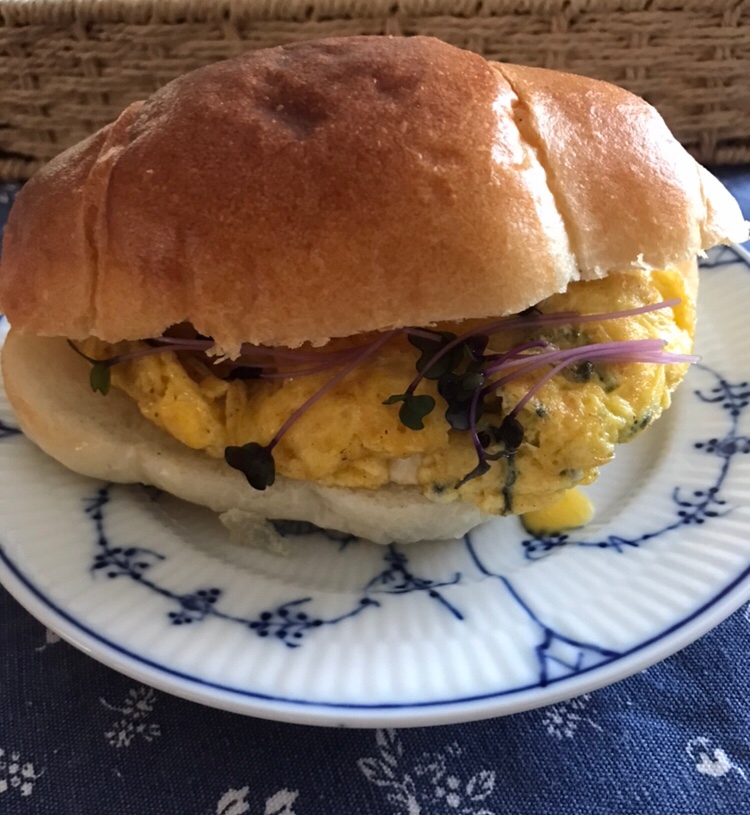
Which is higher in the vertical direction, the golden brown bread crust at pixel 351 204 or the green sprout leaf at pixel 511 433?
the golden brown bread crust at pixel 351 204

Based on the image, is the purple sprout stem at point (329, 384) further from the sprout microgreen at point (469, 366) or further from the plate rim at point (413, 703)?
the plate rim at point (413, 703)

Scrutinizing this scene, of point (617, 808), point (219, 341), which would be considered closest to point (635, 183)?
point (219, 341)

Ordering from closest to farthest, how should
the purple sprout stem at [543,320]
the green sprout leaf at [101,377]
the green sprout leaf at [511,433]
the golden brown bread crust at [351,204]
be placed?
the golden brown bread crust at [351,204]
the green sprout leaf at [511,433]
the purple sprout stem at [543,320]
the green sprout leaf at [101,377]

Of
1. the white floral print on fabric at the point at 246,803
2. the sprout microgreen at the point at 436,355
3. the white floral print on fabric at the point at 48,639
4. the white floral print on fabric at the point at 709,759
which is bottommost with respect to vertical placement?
the white floral print on fabric at the point at 709,759

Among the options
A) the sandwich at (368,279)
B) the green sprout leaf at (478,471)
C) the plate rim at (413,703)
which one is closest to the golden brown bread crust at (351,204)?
the sandwich at (368,279)

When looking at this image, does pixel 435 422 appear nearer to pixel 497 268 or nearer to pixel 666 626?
pixel 497 268

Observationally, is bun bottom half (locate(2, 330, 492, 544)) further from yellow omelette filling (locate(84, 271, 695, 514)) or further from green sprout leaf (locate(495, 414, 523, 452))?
green sprout leaf (locate(495, 414, 523, 452))

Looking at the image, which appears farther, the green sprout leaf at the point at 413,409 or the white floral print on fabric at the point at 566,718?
the green sprout leaf at the point at 413,409

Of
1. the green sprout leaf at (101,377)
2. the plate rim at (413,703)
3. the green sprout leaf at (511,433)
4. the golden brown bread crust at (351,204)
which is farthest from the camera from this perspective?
the green sprout leaf at (101,377)
